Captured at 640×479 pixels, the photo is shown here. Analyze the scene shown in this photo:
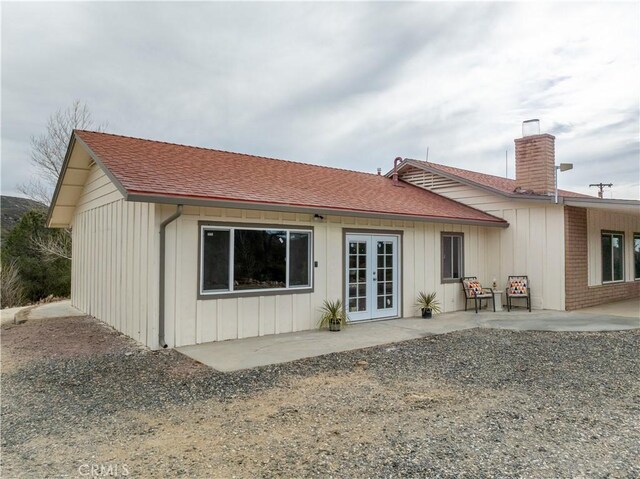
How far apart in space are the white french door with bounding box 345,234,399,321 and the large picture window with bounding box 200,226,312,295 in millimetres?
1179

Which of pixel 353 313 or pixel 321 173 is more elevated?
pixel 321 173

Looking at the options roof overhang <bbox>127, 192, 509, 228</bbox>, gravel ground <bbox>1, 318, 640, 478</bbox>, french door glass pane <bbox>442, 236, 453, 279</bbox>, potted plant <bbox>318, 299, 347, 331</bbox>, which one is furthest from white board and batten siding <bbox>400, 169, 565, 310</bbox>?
potted plant <bbox>318, 299, 347, 331</bbox>

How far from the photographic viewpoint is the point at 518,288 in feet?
35.6

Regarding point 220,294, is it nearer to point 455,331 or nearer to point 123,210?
point 123,210

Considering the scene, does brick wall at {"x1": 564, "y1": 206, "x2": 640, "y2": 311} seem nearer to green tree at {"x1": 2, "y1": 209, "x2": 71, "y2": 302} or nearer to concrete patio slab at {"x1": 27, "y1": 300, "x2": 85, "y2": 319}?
concrete patio slab at {"x1": 27, "y1": 300, "x2": 85, "y2": 319}

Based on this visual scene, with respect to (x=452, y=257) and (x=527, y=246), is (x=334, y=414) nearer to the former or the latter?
(x=452, y=257)

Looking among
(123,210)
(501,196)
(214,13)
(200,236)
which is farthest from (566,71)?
(123,210)

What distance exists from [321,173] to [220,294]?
18.9 feet

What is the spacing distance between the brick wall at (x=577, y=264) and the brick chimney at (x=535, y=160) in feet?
3.70

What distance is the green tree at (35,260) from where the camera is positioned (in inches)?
720

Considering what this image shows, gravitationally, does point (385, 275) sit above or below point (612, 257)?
below

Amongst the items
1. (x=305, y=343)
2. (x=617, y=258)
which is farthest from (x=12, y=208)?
(x=617, y=258)

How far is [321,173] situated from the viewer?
11.9 m

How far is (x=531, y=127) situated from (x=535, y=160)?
981 millimetres
